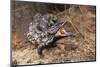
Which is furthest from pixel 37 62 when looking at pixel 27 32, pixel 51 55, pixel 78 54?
pixel 78 54

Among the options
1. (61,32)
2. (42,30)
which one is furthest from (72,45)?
(42,30)

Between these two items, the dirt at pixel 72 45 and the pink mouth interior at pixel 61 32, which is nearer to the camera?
the dirt at pixel 72 45

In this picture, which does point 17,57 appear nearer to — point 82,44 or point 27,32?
point 27,32

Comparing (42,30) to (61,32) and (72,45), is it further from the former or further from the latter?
(72,45)

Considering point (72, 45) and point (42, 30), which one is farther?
point (72, 45)

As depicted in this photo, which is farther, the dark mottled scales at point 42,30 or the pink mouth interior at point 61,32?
the pink mouth interior at point 61,32

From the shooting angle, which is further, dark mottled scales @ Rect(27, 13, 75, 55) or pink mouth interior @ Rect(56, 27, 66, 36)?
pink mouth interior @ Rect(56, 27, 66, 36)

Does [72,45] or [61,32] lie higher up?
[61,32]

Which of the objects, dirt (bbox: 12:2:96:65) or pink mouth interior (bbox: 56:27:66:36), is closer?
dirt (bbox: 12:2:96:65)
